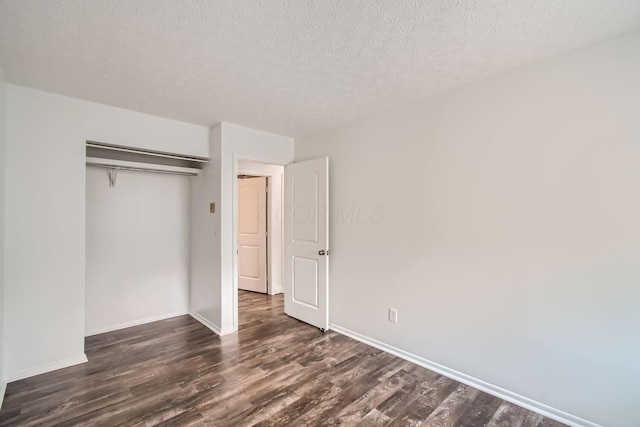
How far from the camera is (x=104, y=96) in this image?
2611mm

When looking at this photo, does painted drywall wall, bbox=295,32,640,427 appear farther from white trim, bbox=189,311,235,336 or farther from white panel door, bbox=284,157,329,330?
white trim, bbox=189,311,235,336

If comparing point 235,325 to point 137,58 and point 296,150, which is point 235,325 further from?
point 137,58

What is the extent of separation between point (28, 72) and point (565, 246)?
3968 mm

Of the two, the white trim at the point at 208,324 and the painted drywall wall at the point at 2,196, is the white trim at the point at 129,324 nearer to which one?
the white trim at the point at 208,324

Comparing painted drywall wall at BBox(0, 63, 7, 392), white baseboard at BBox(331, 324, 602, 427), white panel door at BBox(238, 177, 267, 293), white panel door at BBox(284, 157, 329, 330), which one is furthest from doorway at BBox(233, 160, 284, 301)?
painted drywall wall at BBox(0, 63, 7, 392)

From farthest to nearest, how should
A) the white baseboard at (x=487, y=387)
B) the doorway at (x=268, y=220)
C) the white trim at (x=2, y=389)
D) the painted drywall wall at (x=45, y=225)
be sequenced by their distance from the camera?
the doorway at (x=268, y=220)
the painted drywall wall at (x=45, y=225)
the white trim at (x=2, y=389)
the white baseboard at (x=487, y=387)

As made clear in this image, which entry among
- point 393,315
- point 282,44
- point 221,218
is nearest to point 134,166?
point 221,218

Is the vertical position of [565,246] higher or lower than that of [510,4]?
lower

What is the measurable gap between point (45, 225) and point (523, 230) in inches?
150

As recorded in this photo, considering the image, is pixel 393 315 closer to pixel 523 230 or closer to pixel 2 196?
pixel 523 230

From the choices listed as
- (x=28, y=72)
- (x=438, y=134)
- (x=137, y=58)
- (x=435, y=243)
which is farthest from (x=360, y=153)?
(x=28, y=72)

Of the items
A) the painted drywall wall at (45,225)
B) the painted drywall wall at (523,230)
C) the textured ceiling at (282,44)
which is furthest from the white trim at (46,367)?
the painted drywall wall at (523,230)

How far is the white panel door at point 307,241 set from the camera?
3.46m

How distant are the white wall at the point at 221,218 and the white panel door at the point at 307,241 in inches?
19.4
